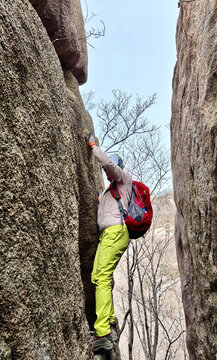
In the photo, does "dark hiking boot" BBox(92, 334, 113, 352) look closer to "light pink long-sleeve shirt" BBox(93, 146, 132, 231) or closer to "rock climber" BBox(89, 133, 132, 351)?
"rock climber" BBox(89, 133, 132, 351)

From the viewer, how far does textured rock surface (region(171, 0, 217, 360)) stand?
3668 mm

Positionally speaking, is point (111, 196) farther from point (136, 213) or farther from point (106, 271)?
point (106, 271)

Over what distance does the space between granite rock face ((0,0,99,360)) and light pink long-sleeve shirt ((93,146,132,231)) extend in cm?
91

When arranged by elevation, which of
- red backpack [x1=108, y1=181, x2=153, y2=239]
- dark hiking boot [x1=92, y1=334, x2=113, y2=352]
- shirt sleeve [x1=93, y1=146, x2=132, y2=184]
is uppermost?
shirt sleeve [x1=93, y1=146, x2=132, y2=184]

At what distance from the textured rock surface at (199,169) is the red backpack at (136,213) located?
0.74 meters

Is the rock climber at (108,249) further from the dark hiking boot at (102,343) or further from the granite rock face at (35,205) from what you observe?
the granite rock face at (35,205)

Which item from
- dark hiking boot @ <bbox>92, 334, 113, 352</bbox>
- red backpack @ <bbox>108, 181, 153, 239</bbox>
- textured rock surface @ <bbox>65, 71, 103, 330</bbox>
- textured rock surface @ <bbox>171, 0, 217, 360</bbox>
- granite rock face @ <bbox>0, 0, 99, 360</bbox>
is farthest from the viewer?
textured rock surface @ <bbox>65, 71, 103, 330</bbox>

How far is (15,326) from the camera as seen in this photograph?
190cm

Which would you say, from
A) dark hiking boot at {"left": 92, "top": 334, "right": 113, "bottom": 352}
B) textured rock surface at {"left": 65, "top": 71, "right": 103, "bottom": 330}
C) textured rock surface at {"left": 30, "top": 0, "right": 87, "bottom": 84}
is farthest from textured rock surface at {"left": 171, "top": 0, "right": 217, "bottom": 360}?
textured rock surface at {"left": 30, "top": 0, "right": 87, "bottom": 84}

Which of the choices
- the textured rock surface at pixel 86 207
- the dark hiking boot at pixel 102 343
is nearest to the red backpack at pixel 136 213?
the textured rock surface at pixel 86 207

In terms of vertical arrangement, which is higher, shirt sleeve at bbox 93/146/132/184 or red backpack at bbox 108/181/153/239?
shirt sleeve at bbox 93/146/132/184

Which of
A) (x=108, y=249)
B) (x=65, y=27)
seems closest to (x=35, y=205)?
(x=108, y=249)

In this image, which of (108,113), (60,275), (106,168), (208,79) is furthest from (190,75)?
(108,113)

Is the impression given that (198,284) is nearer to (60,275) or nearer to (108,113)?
(60,275)
